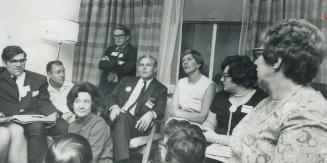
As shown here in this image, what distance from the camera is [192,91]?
2479 millimetres

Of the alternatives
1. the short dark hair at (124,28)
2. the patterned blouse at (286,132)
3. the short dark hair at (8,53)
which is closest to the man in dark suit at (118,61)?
the short dark hair at (124,28)

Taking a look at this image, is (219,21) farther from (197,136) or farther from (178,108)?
(197,136)

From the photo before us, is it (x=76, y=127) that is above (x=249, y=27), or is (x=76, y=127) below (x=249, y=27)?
below

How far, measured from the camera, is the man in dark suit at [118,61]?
293 centimetres

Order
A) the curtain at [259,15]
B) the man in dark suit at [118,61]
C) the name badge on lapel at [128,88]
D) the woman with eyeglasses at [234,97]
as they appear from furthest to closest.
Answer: the man in dark suit at [118,61] → the name badge on lapel at [128,88] → the curtain at [259,15] → the woman with eyeglasses at [234,97]

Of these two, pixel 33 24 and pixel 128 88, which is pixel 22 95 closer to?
pixel 33 24

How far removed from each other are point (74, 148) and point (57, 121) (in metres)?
0.35

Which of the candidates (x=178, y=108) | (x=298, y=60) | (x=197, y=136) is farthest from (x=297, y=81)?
(x=178, y=108)

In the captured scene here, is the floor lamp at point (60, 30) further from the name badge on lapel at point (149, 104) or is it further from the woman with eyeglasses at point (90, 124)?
the name badge on lapel at point (149, 104)

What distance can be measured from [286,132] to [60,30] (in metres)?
2.56

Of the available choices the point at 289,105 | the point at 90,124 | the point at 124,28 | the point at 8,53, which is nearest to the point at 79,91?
the point at 90,124

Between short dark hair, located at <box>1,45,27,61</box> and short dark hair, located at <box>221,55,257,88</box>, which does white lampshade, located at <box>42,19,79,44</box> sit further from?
short dark hair, located at <box>221,55,257,88</box>

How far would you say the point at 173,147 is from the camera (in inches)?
88.7

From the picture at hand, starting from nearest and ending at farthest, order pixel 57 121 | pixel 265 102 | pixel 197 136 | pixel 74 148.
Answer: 1. pixel 265 102
2. pixel 197 136
3. pixel 74 148
4. pixel 57 121
